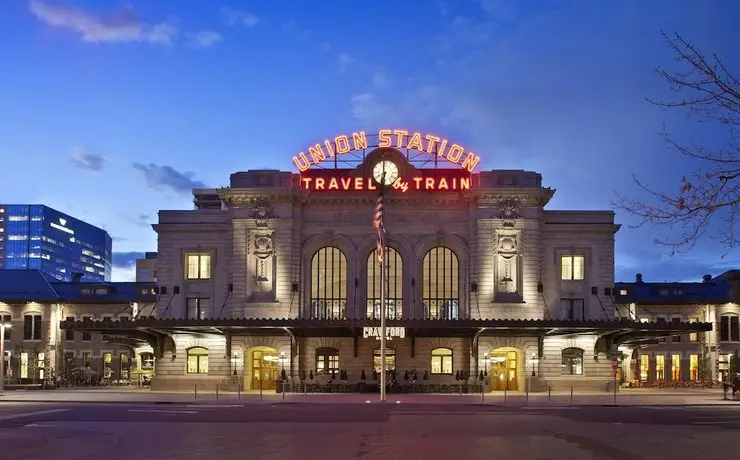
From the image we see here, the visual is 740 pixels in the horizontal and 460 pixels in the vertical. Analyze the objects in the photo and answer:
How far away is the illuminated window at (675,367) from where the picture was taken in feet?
299

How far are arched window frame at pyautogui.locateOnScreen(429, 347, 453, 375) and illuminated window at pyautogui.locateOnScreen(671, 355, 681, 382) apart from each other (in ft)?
106

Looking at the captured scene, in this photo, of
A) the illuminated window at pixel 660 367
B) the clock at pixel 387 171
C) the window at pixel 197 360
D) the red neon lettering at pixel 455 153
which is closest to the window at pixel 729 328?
the illuminated window at pixel 660 367

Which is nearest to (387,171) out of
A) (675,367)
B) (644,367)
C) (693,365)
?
(644,367)

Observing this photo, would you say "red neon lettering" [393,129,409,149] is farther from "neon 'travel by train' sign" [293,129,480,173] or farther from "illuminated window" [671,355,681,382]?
"illuminated window" [671,355,681,382]

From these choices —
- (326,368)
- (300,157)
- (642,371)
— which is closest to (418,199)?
(300,157)

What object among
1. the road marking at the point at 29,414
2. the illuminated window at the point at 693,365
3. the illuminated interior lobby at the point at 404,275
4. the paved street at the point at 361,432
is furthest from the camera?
the illuminated window at the point at 693,365

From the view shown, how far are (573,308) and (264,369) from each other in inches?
1029

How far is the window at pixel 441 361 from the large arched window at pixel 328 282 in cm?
855

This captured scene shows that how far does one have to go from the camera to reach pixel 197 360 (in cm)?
7275

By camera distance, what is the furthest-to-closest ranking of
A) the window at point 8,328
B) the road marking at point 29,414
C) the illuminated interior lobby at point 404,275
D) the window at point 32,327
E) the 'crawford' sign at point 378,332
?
the window at point 32,327 → the window at point 8,328 → the illuminated interior lobby at point 404,275 → the 'crawford' sign at point 378,332 → the road marking at point 29,414

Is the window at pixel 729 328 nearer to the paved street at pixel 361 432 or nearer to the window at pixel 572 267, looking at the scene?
the window at pixel 572 267

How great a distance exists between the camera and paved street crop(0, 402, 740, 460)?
25297 millimetres

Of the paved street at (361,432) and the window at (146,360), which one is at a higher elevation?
the paved street at (361,432)

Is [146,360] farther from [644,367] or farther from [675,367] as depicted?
[675,367]
